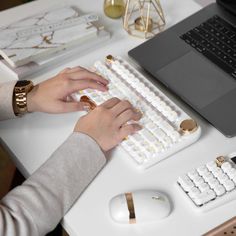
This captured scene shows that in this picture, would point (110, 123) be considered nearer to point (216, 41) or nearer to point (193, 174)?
point (193, 174)

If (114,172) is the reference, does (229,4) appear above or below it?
above

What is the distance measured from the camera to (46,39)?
1046 mm

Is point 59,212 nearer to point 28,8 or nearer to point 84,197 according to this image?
point 84,197

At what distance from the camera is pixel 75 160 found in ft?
2.61

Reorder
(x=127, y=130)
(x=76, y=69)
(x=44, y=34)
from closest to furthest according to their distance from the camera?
1. (x=127, y=130)
2. (x=76, y=69)
3. (x=44, y=34)

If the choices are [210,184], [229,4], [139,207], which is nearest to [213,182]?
[210,184]

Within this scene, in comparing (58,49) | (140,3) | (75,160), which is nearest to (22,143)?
(75,160)

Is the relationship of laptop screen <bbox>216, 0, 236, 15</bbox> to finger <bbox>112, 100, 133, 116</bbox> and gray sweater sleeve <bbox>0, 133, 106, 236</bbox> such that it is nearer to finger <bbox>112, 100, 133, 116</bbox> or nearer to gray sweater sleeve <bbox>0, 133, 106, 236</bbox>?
finger <bbox>112, 100, 133, 116</bbox>

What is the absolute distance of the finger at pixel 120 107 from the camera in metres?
0.87

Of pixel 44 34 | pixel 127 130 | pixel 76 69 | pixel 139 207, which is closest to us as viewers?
pixel 139 207

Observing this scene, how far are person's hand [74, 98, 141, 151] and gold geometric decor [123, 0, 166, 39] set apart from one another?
0.92 feet

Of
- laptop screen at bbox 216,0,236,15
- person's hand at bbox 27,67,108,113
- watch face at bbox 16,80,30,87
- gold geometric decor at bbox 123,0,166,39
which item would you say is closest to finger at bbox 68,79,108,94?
person's hand at bbox 27,67,108,113

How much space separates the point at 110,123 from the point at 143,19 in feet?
1.17

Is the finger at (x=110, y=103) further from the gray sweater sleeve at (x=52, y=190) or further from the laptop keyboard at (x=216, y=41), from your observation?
the laptop keyboard at (x=216, y=41)
